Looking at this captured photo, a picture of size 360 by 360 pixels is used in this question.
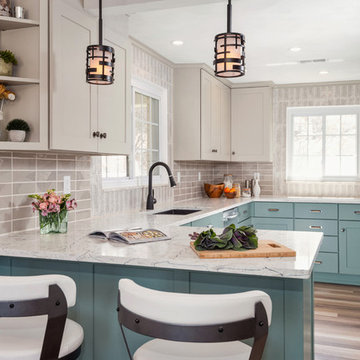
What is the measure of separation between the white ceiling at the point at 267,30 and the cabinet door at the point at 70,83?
2.19ft

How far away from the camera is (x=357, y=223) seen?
485 cm

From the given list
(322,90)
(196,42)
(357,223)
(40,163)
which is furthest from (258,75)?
(40,163)

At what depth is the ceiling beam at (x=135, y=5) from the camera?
96.1 inches

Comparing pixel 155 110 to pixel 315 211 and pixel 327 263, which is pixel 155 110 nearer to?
pixel 315 211

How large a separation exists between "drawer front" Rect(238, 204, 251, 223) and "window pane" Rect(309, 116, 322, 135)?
1.39 m

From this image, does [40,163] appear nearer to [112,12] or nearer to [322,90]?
[112,12]

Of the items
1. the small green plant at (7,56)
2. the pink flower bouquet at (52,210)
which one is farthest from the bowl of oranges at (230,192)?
the small green plant at (7,56)

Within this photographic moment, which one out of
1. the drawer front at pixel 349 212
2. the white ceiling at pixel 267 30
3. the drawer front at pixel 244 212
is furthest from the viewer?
the drawer front at pixel 349 212

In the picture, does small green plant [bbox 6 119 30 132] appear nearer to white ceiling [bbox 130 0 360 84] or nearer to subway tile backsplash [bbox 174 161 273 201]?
white ceiling [bbox 130 0 360 84]

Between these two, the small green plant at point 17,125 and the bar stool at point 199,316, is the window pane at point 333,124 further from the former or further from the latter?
the bar stool at point 199,316

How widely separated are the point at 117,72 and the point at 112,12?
356mm

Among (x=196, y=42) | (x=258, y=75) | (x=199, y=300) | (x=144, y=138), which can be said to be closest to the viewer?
(x=199, y=300)

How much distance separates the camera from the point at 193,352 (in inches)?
54.8

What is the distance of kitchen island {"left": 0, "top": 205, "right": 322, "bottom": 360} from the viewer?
1.65 meters
